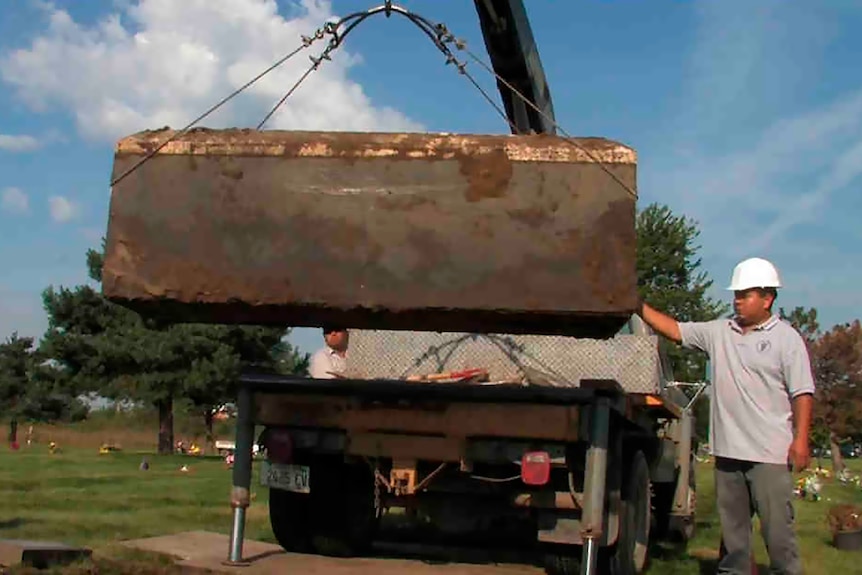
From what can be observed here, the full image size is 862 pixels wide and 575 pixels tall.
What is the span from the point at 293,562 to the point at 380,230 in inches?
87.8

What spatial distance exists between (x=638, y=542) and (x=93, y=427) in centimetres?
4591

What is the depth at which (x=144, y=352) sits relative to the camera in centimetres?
3778

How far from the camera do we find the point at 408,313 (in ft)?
14.5

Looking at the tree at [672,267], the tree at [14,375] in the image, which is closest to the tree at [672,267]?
the tree at [672,267]

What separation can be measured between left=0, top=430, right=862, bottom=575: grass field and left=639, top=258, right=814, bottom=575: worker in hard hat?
2181 mm

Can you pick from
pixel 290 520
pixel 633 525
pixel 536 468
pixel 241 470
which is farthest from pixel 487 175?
pixel 633 525

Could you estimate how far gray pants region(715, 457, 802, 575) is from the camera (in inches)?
207

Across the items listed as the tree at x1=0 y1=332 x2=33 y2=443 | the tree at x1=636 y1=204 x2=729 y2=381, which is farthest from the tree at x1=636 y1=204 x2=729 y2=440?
the tree at x1=0 y1=332 x2=33 y2=443

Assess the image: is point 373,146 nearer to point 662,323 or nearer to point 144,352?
point 662,323

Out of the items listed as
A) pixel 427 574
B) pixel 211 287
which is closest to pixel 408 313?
pixel 211 287

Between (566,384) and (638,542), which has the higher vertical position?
(566,384)

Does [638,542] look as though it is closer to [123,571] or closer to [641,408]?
[641,408]

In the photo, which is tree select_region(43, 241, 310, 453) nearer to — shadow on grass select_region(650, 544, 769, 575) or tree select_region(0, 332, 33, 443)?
tree select_region(0, 332, 33, 443)

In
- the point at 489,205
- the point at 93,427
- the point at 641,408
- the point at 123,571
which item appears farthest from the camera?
the point at 93,427
